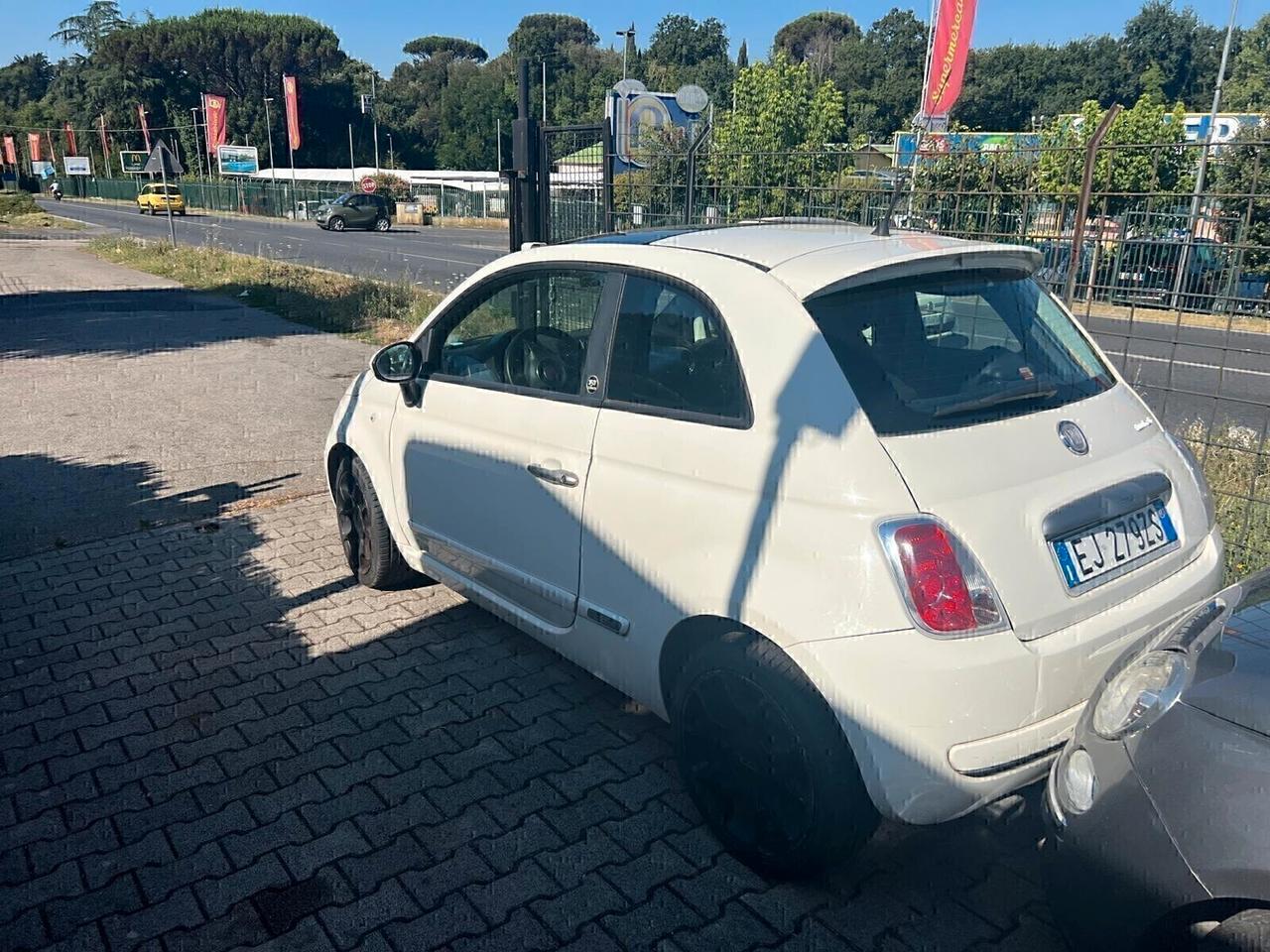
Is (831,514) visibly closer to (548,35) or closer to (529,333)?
(529,333)

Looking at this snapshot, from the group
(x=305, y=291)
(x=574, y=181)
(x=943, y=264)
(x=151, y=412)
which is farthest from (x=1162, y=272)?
(x=305, y=291)

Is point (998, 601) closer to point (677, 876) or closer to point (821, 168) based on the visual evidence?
point (677, 876)

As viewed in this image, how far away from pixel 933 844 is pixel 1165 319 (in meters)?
6.02

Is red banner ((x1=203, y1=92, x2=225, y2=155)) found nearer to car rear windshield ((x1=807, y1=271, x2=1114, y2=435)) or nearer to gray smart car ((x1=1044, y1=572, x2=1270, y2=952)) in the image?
car rear windshield ((x1=807, y1=271, x2=1114, y2=435))

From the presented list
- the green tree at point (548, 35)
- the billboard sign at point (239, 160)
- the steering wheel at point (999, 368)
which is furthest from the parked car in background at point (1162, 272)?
the green tree at point (548, 35)

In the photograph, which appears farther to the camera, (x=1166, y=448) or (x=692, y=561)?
(x=1166, y=448)

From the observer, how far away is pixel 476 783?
320 cm

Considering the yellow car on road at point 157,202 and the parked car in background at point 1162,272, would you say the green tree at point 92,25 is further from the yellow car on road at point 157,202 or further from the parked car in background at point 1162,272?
the parked car in background at point 1162,272

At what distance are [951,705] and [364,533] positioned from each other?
315 cm

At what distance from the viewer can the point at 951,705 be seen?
2.29m

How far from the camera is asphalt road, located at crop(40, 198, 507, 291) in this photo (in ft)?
78.0

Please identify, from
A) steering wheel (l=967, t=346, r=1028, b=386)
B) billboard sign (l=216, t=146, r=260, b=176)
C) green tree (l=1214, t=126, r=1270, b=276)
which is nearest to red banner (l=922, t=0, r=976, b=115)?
green tree (l=1214, t=126, r=1270, b=276)

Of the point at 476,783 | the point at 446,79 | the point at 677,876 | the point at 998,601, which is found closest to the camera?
the point at 998,601

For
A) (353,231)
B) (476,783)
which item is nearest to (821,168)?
(476,783)
